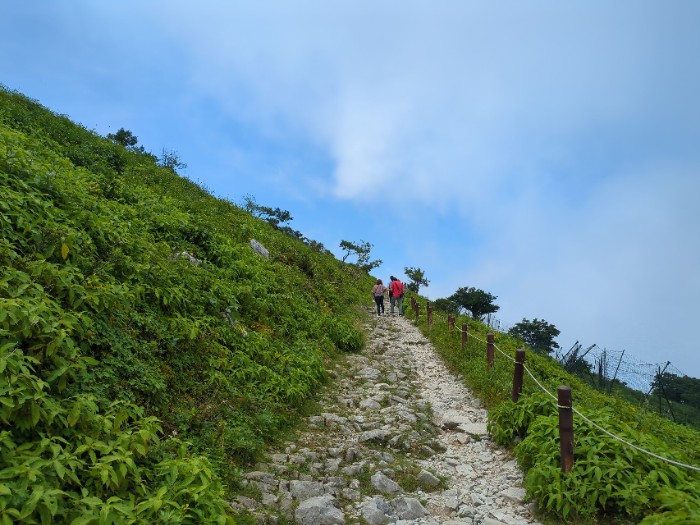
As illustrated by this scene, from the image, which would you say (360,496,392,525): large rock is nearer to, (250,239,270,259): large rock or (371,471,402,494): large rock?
(371,471,402,494): large rock

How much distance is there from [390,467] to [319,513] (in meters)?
1.83

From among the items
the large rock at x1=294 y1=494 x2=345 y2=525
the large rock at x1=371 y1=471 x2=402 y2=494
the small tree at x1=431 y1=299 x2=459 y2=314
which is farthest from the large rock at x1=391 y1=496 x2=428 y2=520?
the small tree at x1=431 y1=299 x2=459 y2=314

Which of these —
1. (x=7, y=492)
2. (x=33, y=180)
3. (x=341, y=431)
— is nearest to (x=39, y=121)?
(x=33, y=180)

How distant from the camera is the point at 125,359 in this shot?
568 cm

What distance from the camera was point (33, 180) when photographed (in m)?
7.34

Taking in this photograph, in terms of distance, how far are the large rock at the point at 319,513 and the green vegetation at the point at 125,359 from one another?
86 cm

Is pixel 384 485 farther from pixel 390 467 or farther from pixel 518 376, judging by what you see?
pixel 518 376

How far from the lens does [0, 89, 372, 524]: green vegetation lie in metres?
3.68

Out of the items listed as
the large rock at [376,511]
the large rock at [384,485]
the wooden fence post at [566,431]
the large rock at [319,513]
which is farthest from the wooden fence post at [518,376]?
the large rock at [319,513]

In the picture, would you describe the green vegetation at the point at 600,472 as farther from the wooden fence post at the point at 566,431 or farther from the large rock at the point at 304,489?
the large rock at the point at 304,489

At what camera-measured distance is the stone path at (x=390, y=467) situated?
17.2ft

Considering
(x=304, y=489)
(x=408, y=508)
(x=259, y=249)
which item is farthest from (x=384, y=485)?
(x=259, y=249)

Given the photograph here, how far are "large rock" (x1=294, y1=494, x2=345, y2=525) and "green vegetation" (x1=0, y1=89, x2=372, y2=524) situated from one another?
86 cm

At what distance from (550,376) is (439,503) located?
912 cm
